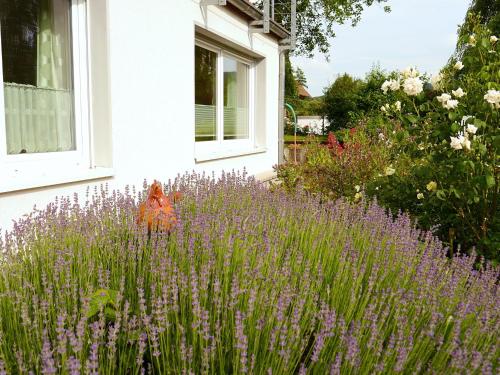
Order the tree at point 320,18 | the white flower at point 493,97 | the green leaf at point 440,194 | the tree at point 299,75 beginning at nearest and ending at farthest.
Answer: the white flower at point 493,97 < the green leaf at point 440,194 < the tree at point 320,18 < the tree at point 299,75

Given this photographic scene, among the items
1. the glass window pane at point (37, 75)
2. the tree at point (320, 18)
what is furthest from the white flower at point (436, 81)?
the tree at point (320, 18)

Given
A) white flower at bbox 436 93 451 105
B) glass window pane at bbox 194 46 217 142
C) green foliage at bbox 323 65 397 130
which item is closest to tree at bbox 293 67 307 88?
green foliage at bbox 323 65 397 130

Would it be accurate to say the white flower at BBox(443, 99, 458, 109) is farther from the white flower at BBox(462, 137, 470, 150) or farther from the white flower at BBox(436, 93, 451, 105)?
the white flower at BBox(462, 137, 470, 150)

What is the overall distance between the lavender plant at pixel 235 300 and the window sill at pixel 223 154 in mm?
2963

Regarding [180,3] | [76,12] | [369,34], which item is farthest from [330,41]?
[76,12]

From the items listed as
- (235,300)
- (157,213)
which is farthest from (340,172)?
(235,300)

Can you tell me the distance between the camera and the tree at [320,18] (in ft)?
67.4

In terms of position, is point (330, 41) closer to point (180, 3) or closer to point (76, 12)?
point (180, 3)

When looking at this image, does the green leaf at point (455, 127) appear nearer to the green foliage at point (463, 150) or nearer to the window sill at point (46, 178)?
the green foliage at point (463, 150)

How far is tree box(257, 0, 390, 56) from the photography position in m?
20.5

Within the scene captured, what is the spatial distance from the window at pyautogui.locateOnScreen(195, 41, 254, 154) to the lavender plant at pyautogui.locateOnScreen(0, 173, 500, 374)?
3.92 meters

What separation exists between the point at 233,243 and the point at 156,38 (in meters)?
3.49

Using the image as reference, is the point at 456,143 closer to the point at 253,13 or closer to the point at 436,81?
the point at 436,81

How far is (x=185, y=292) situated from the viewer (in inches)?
80.0
